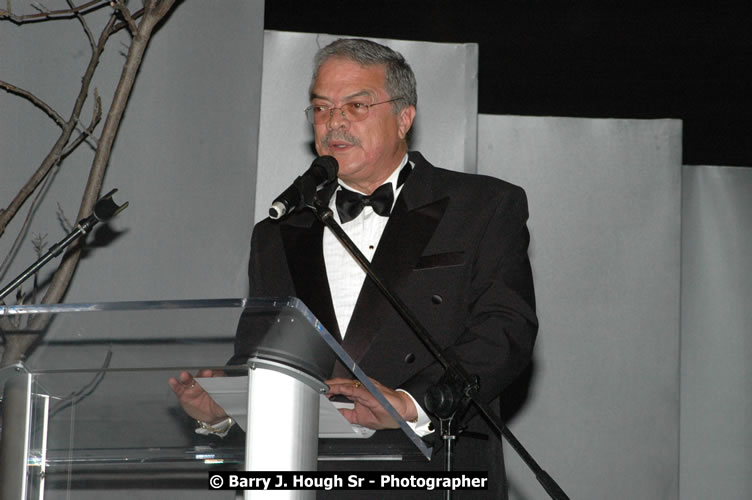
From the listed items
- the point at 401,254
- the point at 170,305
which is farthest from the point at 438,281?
the point at 170,305

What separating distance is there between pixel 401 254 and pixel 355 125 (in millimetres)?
350

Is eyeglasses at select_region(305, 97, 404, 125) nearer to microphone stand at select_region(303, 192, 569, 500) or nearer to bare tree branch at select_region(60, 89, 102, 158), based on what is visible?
microphone stand at select_region(303, 192, 569, 500)

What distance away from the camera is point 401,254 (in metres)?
2.34

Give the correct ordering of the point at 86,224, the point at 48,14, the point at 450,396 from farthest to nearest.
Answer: the point at 48,14
the point at 86,224
the point at 450,396

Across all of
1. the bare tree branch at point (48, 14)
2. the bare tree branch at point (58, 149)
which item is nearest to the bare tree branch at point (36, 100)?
the bare tree branch at point (58, 149)

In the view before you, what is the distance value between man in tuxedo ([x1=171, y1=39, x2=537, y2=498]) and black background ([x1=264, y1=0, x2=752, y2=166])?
2048mm

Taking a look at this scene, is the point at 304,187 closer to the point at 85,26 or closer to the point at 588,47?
the point at 85,26

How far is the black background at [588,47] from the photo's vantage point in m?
4.50

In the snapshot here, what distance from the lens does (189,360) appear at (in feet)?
4.52

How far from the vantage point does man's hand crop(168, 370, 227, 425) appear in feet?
4.60

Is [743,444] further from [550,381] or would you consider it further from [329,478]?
[329,478]

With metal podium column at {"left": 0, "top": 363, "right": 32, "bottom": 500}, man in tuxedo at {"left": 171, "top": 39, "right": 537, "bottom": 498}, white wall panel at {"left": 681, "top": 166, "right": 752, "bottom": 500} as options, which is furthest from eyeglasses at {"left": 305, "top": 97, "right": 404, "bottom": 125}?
white wall panel at {"left": 681, "top": 166, "right": 752, "bottom": 500}

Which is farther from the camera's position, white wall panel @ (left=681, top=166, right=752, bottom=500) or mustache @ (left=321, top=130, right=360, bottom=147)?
white wall panel @ (left=681, top=166, right=752, bottom=500)

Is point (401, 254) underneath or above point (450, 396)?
above
